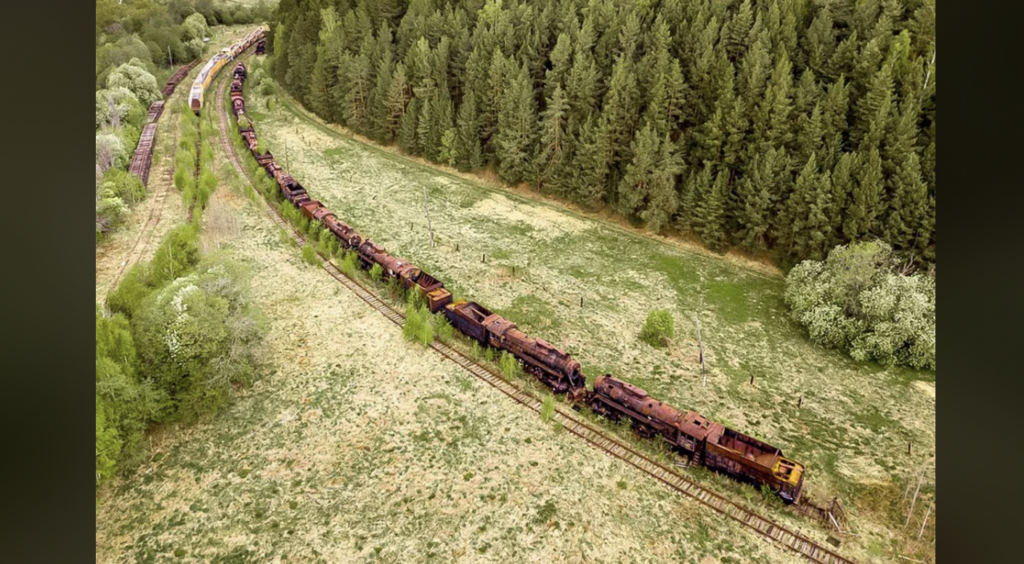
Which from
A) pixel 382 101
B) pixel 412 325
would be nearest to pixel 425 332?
pixel 412 325

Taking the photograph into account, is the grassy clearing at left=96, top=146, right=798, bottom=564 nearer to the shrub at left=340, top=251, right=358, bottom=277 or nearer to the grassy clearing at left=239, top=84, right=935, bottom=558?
the grassy clearing at left=239, top=84, right=935, bottom=558

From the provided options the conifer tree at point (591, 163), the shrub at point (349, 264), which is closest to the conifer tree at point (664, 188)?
the conifer tree at point (591, 163)

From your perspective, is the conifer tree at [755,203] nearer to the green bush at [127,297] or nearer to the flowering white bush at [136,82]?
the green bush at [127,297]

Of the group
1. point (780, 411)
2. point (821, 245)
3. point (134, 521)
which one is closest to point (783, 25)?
point (821, 245)

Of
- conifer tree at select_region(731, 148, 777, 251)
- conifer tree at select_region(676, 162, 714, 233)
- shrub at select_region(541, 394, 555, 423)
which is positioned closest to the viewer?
shrub at select_region(541, 394, 555, 423)

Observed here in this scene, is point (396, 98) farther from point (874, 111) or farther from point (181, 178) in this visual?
point (874, 111)

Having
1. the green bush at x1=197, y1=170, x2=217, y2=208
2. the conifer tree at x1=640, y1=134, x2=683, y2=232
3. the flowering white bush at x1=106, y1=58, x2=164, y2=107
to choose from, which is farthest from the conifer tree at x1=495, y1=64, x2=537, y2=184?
the flowering white bush at x1=106, y1=58, x2=164, y2=107
